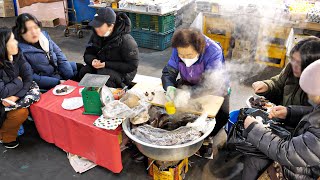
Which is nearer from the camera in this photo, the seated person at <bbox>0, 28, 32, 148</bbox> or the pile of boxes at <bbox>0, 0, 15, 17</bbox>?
the seated person at <bbox>0, 28, 32, 148</bbox>

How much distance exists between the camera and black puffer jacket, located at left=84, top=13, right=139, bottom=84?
10.5 feet

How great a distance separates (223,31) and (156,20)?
50.3 inches

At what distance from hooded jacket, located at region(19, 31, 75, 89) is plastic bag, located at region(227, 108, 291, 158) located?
2.15 m

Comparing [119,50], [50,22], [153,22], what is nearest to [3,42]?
[119,50]

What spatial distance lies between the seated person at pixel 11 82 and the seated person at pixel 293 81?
7.80 feet

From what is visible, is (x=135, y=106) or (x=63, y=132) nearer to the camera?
(x=135, y=106)

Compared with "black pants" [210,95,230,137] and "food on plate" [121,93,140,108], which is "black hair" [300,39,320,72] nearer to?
"black pants" [210,95,230,137]

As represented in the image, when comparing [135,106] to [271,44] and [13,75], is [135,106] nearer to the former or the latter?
[13,75]

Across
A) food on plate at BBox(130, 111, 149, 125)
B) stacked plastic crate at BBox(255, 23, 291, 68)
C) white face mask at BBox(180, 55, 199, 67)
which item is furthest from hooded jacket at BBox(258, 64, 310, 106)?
stacked plastic crate at BBox(255, 23, 291, 68)

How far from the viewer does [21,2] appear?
22.9 ft

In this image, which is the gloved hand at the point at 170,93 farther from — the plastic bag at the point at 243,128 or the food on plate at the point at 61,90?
the food on plate at the point at 61,90

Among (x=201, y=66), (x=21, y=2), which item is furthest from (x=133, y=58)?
(x=21, y=2)

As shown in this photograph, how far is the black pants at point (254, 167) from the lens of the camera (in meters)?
2.17

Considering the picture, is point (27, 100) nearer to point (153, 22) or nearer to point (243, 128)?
point (243, 128)
